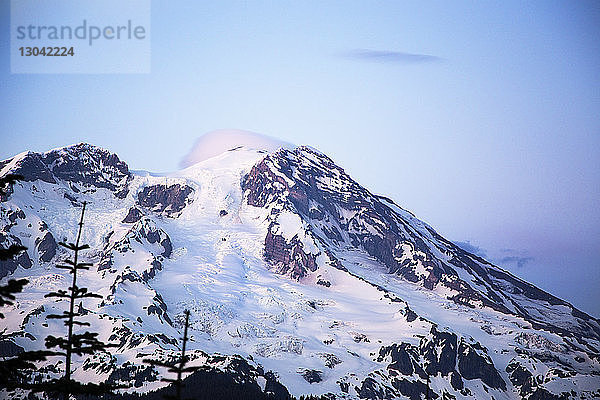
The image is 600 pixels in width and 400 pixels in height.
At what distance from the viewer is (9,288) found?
32.3 meters

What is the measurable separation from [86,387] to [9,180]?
10.2m

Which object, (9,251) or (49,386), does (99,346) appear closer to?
(49,386)

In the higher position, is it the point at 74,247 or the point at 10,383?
the point at 74,247

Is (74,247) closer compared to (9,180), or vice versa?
(9,180)

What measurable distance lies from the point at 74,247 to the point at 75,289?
218 cm

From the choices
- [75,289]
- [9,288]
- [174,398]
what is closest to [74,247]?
[75,289]

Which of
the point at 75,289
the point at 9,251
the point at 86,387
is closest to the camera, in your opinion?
the point at 9,251

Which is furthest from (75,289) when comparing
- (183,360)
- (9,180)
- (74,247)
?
(183,360)

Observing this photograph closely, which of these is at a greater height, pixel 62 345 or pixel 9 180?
pixel 9 180

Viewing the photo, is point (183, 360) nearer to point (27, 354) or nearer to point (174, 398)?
→ point (174, 398)

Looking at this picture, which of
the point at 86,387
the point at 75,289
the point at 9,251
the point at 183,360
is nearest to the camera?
the point at 183,360

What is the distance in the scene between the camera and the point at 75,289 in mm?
37219

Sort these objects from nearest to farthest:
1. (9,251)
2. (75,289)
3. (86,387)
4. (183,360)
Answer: (183,360) → (9,251) → (86,387) → (75,289)

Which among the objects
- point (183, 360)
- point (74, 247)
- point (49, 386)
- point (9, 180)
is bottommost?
point (49, 386)
